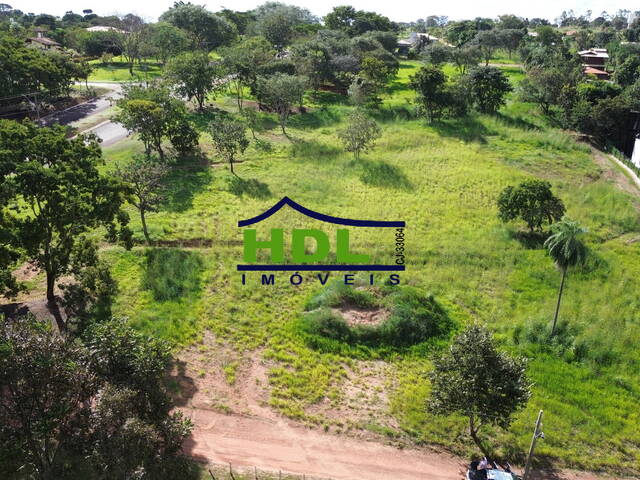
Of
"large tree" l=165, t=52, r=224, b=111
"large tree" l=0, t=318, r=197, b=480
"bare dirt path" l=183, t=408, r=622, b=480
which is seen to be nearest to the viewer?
"large tree" l=0, t=318, r=197, b=480

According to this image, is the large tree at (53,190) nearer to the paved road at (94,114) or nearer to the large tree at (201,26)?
the paved road at (94,114)

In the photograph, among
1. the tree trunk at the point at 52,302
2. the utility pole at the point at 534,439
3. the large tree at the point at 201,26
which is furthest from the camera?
the large tree at the point at 201,26

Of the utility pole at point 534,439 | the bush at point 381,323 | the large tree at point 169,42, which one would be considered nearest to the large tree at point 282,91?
the large tree at point 169,42

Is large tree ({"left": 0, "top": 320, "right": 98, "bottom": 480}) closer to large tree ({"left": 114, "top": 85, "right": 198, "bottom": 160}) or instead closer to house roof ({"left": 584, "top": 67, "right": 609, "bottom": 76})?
large tree ({"left": 114, "top": 85, "right": 198, "bottom": 160})

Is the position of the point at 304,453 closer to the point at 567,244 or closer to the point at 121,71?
the point at 567,244

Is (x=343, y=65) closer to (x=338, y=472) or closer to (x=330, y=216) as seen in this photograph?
(x=330, y=216)

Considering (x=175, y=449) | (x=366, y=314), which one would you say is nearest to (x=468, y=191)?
(x=366, y=314)

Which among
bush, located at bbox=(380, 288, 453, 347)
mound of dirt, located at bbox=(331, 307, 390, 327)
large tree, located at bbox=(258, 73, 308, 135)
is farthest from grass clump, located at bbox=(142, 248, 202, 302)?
large tree, located at bbox=(258, 73, 308, 135)
